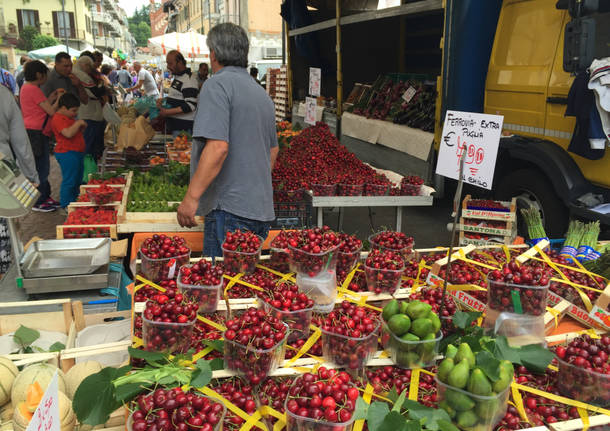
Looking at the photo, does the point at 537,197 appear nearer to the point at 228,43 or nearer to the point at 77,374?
the point at 228,43

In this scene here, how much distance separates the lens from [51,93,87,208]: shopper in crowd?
6.48m

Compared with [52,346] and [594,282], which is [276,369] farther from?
[594,282]

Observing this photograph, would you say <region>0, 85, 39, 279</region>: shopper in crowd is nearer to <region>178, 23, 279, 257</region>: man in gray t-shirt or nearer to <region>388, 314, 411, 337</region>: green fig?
<region>178, 23, 279, 257</region>: man in gray t-shirt

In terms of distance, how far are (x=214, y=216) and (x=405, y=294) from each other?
1458 mm

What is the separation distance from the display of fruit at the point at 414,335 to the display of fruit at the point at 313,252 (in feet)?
2.12

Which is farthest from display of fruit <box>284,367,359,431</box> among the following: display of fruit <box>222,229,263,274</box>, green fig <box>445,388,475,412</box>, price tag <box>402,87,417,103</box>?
A: price tag <box>402,87,417,103</box>

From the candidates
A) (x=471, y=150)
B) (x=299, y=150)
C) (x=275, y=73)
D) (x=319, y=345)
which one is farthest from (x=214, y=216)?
(x=275, y=73)

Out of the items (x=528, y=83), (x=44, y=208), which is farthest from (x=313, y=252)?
(x=44, y=208)

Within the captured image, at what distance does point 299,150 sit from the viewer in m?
5.95

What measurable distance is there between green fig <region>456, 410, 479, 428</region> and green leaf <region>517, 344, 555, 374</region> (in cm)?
52

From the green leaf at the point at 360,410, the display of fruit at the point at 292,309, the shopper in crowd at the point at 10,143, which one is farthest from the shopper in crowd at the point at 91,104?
the green leaf at the point at 360,410

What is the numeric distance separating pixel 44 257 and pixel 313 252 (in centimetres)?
211

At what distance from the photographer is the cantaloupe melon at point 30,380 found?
2.19 meters

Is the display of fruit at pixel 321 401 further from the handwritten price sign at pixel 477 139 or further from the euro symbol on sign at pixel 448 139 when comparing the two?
the euro symbol on sign at pixel 448 139
